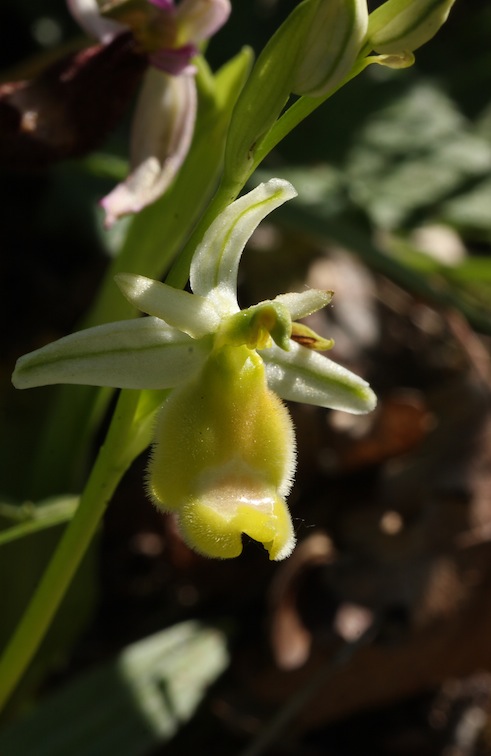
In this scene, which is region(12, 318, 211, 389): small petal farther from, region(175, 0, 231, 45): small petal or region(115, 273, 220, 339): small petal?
region(175, 0, 231, 45): small petal

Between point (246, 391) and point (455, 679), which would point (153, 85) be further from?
point (455, 679)

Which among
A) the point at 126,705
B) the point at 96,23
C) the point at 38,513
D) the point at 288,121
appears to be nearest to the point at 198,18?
the point at 96,23

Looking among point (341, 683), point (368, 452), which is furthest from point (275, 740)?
point (368, 452)

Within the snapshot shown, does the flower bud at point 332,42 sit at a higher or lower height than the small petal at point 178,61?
higher

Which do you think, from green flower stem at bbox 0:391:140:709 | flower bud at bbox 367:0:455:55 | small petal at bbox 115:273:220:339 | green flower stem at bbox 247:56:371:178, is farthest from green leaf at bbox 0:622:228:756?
flower bud at bbox 367:0:455:55

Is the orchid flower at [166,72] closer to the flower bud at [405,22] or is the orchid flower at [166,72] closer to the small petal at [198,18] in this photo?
the small petal at [198,18]

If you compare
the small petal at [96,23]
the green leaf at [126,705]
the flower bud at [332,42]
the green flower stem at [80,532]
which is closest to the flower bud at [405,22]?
the flower bud at [332,42]

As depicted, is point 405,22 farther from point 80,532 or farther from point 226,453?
point 80,532
